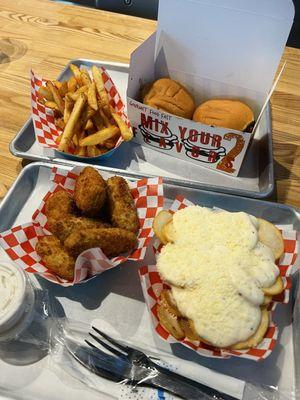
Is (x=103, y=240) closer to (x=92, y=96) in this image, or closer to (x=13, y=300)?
(x=13, y=300)

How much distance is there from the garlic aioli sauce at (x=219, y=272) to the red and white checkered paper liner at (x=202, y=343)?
0.05m

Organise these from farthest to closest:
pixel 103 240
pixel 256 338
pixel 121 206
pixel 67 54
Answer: pixel 67 54, pixel 121 206, pixel 103 240, pixel 256 338

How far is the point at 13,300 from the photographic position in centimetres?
100

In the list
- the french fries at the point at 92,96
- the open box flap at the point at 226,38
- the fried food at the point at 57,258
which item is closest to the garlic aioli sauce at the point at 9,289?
the fried food at the point at 57,258

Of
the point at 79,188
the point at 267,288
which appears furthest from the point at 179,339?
the point at 79,188

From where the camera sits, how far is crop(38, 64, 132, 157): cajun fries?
151 centimetres

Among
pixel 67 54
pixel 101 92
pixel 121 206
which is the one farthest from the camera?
pixel 67 54

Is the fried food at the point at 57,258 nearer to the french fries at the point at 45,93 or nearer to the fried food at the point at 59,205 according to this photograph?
the fried food at the point at 59,205

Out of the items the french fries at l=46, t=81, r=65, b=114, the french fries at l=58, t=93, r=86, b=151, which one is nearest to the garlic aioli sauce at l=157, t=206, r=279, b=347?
the french fries at l=58, t=93, r=86, b=151

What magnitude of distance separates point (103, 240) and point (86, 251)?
0.09 m

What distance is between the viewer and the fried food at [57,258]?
3.65 ft

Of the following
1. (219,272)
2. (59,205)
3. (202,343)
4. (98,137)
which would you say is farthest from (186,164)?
(202,343)

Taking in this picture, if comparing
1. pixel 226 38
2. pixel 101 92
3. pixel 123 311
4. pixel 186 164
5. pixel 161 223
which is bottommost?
pixel 123 311

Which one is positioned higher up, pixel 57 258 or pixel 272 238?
pixel 272 238
